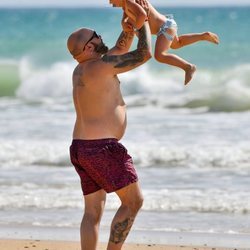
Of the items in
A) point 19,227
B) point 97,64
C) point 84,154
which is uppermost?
point 97,64

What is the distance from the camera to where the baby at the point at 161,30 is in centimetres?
603

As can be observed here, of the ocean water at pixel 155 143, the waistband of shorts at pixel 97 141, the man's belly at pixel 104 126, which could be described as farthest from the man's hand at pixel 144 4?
the ocean water at pixel 155 143

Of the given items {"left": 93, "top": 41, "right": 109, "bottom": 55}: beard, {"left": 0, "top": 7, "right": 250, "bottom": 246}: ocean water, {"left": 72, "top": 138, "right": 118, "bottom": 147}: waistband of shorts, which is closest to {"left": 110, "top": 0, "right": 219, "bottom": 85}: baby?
{"left": 93, "top": 41, "right": 109, "bottom": 55}: beard

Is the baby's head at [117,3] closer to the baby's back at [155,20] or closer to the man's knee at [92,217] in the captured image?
the baby's back at [155,20]

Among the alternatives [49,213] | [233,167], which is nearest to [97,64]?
[49,213]

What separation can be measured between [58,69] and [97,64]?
20361 millimetres

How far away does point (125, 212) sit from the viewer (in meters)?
6.14

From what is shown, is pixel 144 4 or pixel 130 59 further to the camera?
pixel 144 4

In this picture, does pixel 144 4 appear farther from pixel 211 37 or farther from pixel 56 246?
pixel 56 246

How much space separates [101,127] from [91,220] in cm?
57

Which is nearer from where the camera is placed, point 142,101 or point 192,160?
point 192,160

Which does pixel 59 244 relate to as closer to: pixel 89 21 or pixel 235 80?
pixel 235 80

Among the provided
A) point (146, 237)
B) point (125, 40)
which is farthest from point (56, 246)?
point (125, 40)

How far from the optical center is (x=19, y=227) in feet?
28.5
